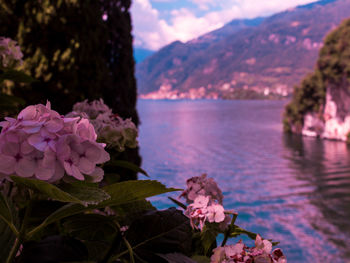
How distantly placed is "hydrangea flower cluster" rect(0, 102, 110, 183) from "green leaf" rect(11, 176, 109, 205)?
23mm

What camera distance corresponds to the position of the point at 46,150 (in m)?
0.60

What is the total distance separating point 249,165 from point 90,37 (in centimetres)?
2176

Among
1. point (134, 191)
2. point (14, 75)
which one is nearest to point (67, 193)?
point (134, 191)

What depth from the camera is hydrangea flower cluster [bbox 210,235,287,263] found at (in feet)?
2.63

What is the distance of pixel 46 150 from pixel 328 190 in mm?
18423

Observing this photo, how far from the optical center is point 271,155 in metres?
31.7

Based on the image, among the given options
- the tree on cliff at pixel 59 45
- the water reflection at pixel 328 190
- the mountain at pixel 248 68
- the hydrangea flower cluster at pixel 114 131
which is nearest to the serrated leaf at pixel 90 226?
the hydrangea flower cluster at pixel 114 131

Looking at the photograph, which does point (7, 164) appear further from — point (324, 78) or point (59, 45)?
point (324, 78)

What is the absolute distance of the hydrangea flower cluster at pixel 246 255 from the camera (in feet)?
2.63

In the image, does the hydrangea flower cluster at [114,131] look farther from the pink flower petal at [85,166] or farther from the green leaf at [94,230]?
the pink flower petal at [85,166]

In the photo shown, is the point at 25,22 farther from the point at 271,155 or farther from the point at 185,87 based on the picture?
the point at 185,87

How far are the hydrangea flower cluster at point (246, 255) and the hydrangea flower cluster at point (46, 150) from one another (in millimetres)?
408

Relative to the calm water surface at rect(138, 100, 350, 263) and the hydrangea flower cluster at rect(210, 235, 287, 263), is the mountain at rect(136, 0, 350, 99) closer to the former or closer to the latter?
the calm water surface at rect(138, 100, 350, 263)

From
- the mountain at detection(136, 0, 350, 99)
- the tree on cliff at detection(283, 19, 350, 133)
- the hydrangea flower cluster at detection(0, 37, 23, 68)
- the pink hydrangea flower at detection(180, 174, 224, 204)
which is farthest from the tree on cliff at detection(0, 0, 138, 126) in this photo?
the mountain at detection(136, 0, 350, 99)
